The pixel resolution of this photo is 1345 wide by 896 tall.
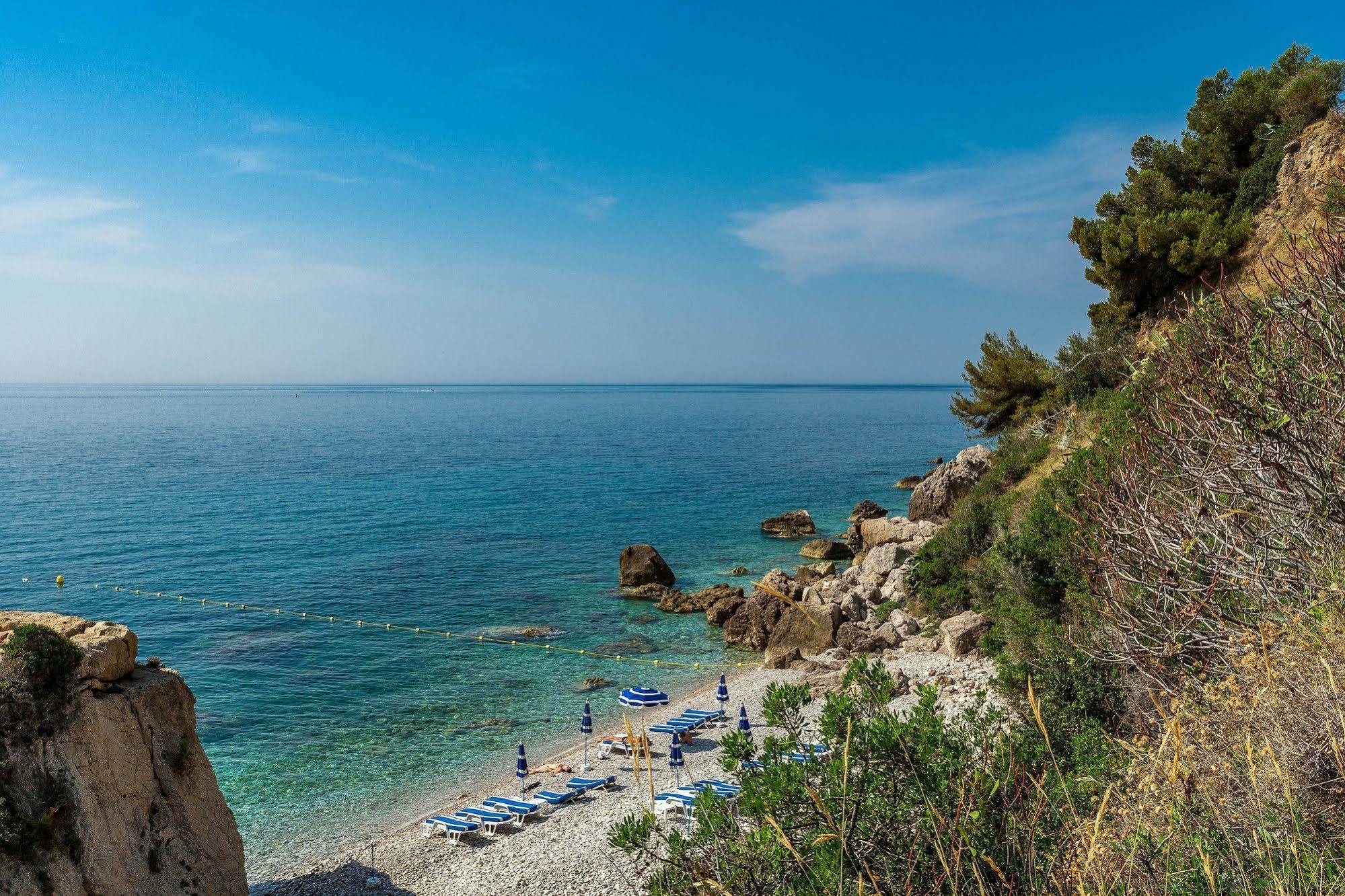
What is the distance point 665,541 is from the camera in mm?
42875

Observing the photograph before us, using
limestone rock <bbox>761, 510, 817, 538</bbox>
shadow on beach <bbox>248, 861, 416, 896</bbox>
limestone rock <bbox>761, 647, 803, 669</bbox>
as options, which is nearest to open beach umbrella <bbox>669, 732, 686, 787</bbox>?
shadow on beach <bbox>248, 861, 416, 896</bbox>

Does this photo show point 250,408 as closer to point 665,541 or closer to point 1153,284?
point 665,541

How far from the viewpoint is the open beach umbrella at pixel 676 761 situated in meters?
17.0

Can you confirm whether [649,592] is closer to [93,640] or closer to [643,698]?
[643,698]

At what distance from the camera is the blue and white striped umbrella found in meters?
21.4

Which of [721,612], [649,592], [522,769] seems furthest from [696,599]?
[522,769]

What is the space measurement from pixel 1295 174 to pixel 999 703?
1832 cm

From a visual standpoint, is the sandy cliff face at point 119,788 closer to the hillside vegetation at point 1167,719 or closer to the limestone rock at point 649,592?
the hillside vegetation at point 1167,719

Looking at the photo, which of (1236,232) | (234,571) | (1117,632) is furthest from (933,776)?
(234,571)

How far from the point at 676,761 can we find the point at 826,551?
2374 centimetres

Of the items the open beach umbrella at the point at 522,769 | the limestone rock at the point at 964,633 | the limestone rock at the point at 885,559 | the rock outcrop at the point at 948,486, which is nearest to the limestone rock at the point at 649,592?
the limestone rock at the point at 885,559

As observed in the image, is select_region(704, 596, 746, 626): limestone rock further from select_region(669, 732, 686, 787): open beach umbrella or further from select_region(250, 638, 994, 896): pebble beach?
select_region(669, 732, 686, 787): open beach umbrella

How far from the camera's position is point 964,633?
65.9ft

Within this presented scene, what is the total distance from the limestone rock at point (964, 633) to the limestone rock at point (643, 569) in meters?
15.4
